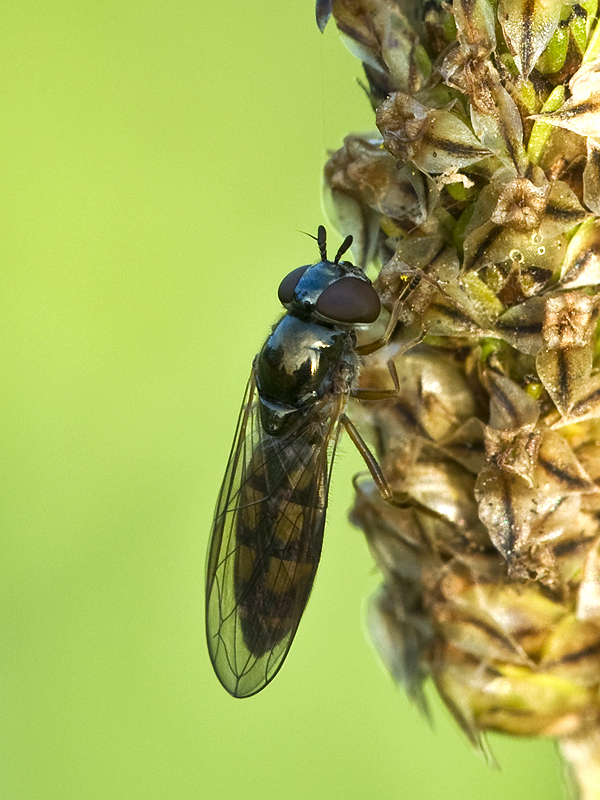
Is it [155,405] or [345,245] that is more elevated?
[155,405]

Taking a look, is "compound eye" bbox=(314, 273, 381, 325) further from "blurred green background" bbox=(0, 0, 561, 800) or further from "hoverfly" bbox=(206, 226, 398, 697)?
"blurred green background" bbox=(0, 0, 561, 800)

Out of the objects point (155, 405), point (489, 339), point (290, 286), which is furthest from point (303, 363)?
point (155, 405)

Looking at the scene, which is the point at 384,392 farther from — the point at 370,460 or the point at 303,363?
the point at 303,363

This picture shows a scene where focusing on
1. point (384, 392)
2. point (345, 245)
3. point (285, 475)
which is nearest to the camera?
point (384, 392)

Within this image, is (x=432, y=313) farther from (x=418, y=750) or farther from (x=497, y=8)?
(x=418, y=750)

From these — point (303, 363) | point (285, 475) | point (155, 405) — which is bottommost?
point (285, 475)

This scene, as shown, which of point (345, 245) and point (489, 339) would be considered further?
point (345, 245)

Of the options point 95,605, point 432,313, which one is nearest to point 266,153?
point 95,605

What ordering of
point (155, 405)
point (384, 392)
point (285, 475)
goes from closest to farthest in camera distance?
point (384, 392)
point (285, 475)
point (155, 405)
